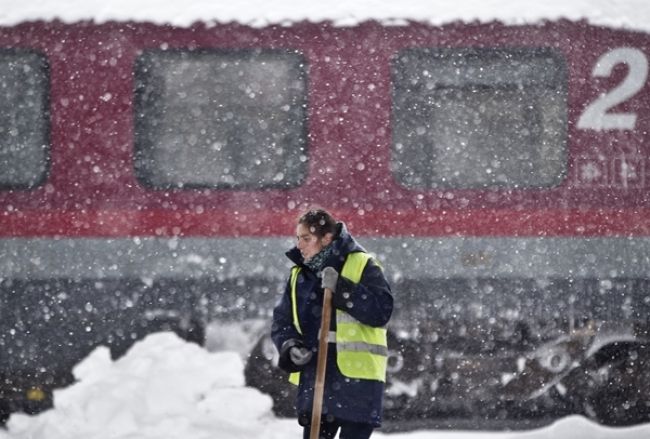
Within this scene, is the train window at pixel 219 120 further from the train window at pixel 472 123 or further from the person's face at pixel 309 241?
the person's face at pixel 309 241

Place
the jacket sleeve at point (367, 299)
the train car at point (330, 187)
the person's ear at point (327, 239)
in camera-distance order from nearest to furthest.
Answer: the jacket sleeve at point (367, 299), the person's ear at point (327, 239), the train car at point (330, 187)

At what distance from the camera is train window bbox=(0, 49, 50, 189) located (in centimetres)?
803

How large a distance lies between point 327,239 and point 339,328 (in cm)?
42

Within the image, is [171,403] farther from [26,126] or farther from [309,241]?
[309,241]

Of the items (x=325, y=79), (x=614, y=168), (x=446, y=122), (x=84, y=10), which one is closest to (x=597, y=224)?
(x=614, y=168)

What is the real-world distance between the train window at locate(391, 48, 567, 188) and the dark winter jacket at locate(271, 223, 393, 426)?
275 cm

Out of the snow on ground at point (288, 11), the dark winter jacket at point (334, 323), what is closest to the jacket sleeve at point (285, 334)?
the dark winter jacket at point (334, 323)

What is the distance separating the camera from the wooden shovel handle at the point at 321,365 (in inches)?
208

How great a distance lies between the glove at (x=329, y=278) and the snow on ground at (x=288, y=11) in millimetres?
3172

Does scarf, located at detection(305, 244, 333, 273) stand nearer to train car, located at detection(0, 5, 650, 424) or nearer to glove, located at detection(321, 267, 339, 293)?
glove, located at detection(321, 267, 339, 293)

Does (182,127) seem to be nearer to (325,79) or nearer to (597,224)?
(325,79)

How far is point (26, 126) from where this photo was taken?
26.4 feet

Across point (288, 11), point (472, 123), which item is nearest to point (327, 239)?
point (472, 123)

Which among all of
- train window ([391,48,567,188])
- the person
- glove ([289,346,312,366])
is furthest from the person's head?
train window ([391,48,567,188])
